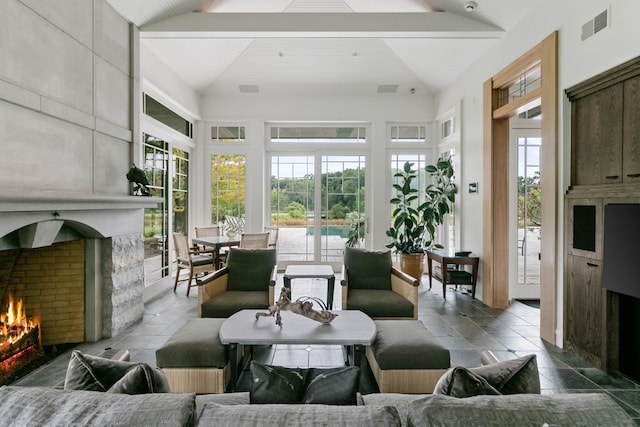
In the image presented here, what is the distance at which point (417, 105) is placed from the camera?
7137 millimetres

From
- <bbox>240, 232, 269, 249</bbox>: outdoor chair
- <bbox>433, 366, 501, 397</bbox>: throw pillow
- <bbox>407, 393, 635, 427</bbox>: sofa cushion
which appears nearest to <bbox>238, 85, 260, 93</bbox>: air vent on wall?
<bbox>240, 232, 269, 249</bbox>: outdoor chair

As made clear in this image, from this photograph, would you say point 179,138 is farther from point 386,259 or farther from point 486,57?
point 486,57

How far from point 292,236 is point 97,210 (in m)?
4.28

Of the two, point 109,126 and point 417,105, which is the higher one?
point 417,105

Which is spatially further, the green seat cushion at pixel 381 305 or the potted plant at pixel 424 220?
the potted plant at pixel 424 220

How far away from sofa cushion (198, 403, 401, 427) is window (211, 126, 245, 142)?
659 centimetres

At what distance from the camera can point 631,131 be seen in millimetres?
2809

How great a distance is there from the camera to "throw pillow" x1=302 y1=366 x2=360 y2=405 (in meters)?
1.36

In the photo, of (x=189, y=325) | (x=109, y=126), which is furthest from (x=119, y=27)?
(x=189, y=325)

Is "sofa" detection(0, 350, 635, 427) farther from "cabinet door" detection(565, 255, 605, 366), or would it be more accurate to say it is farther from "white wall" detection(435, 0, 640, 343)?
"white wall" detection(435, 0, 640, 343)

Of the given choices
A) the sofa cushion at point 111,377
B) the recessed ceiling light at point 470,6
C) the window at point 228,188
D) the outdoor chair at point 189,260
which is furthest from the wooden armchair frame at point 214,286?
the recessed ceiling light at point 470,6

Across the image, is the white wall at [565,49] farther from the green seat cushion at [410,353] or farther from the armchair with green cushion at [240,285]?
the armchair with green cushion at [240,285]

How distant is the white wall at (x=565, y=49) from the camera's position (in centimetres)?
283

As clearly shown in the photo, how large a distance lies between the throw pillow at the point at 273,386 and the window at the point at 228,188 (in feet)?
19.6
